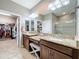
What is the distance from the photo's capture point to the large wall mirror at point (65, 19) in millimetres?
2255

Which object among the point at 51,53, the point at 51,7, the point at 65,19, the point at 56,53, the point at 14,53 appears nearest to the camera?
the point at 56,53

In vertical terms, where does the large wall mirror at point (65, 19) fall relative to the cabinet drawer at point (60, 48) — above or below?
above

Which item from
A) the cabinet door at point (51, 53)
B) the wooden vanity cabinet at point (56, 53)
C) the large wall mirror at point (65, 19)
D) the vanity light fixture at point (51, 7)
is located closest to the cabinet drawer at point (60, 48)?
the wooden vanity cabinet at point (56, 53)

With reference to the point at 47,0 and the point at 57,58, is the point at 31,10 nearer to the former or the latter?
the point at 47,0

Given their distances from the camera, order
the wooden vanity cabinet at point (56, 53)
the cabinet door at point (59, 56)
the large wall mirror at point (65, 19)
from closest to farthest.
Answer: the wooden vanity cabinet at point (56, 53), the cabinet door at point (59, 56), the large wall mirror at point (65, 19)

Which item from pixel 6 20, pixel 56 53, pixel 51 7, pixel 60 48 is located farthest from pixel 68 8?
pixel 6 20

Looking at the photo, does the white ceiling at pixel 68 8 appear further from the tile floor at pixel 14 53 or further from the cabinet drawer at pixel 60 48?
the tile floor at pixel 14 53

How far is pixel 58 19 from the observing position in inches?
103

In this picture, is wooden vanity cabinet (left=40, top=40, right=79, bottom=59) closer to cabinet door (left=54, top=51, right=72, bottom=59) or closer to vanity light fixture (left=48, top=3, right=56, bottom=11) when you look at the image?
cabinet door (left=54, top=51, right=72, bottom=59)

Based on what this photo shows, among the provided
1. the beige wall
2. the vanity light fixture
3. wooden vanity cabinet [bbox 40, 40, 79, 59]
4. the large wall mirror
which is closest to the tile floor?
wooden vanity cabinet [bbox 40, 40, 79, 59]

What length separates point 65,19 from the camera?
242 centimetres

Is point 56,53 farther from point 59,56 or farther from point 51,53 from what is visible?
point 51,53

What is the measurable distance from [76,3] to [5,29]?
7.76 m

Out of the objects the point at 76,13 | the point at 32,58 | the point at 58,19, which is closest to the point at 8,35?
the point at 32,58
